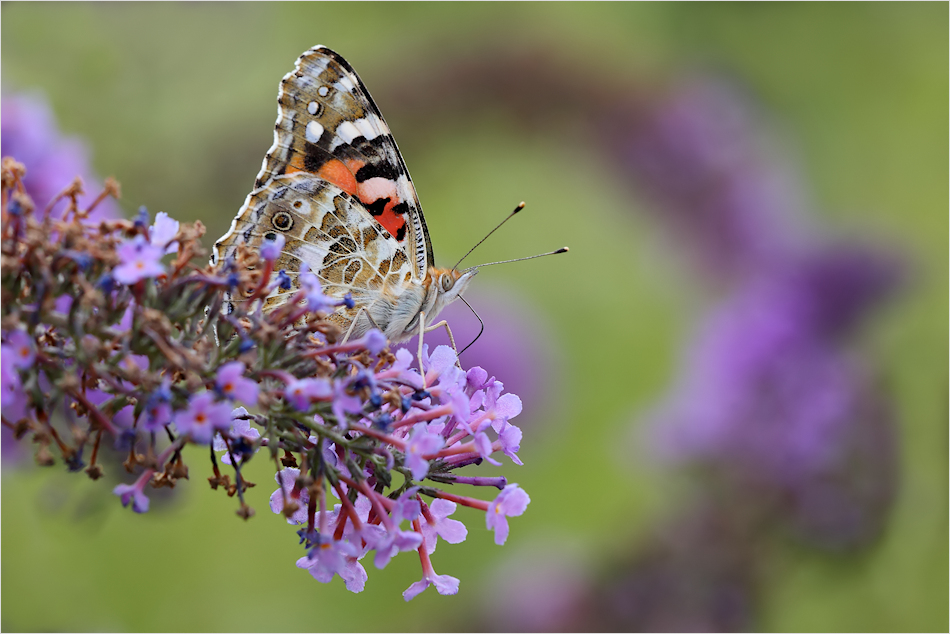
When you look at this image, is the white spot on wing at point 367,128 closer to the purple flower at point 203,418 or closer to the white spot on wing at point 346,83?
the white spot on wing at point 346,83

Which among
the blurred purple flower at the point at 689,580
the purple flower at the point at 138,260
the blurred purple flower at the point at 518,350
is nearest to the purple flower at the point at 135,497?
the purple flower at the point at 138,260

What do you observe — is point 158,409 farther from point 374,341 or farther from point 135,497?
point 374,341

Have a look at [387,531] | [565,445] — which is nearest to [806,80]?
[565,445]

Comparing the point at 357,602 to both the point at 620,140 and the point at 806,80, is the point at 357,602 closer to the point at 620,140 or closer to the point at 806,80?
the point at 620,140

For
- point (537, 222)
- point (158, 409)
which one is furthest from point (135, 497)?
point (537, 222)

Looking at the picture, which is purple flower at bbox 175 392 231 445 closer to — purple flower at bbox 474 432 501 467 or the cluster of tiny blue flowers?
the cluster of tiny blue flowers

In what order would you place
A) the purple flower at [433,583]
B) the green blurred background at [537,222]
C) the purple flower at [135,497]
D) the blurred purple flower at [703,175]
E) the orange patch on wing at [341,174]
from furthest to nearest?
the blurred purple flower at [703,175] → the green blurred background at [537,222] → the orange patch on wing at [341,174] → the purple flower at [433,583] → the purple flower at [135,497]

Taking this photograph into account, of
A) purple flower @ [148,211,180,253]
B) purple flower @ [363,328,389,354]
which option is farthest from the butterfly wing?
purple flower @ [363,328,389,354]
